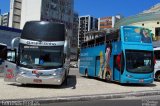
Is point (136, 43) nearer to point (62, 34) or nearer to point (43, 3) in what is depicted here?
point (62, 34)

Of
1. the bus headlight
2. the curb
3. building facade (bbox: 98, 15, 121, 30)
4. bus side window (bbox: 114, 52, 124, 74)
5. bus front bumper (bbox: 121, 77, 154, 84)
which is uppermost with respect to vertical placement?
building facade (bbox: 98, 15, 121, 30)

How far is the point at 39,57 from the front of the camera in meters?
18.4

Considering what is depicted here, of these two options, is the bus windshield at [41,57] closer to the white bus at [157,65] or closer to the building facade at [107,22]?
the white bus at [157,65]

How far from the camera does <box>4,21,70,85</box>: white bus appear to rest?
18172 mm

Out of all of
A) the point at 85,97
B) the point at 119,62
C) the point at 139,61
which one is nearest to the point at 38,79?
the point at 85,97

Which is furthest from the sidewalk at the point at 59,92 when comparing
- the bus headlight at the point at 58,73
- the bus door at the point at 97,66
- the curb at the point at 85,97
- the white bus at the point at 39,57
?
the bus door at the point at 97,66

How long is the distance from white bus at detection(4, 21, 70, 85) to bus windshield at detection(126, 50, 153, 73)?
5.17m

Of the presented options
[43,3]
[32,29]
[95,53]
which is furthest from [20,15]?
[32,29]

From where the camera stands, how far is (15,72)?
61.2 ft

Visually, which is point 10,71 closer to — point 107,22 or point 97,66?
point 97,66

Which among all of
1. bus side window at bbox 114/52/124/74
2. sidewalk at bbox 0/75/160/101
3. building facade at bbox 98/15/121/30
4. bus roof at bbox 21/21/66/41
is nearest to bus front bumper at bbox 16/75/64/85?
sidewalk at bbox 0/75/160/101

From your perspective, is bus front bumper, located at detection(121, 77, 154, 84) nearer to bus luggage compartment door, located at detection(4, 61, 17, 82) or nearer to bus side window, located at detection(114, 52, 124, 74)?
bus side window, located at detection(114, 52, 124, 74)

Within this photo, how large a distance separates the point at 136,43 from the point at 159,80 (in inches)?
284

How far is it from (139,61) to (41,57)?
716cm
